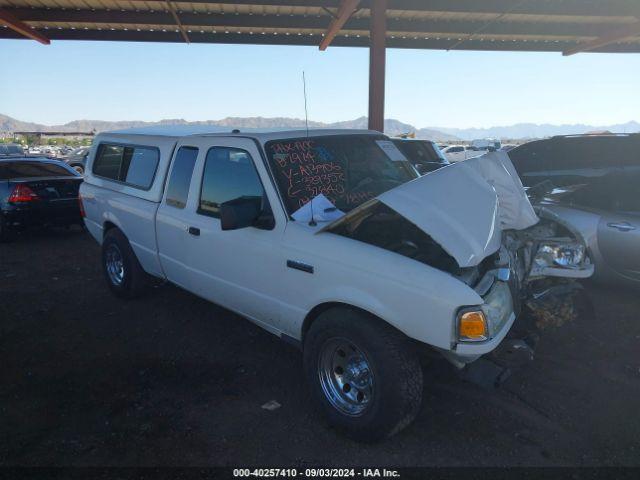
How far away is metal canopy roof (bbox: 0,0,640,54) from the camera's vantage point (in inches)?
403

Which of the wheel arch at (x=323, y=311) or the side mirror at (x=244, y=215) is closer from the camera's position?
the wheel arch at (x=323, y=311)

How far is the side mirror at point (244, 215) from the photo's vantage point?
3023mm

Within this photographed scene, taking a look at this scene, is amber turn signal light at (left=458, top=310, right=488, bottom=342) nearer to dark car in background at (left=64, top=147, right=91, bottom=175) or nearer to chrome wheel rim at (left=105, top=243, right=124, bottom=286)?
chrome wheel rim at (left=105, top=243, right=124, bottom=286)

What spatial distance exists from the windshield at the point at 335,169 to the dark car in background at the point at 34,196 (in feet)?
20.7

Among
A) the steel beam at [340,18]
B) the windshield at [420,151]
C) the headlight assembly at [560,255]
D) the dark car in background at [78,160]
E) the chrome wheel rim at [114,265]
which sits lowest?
the dark car in background at [78,160]

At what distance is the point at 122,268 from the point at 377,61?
7551 mm

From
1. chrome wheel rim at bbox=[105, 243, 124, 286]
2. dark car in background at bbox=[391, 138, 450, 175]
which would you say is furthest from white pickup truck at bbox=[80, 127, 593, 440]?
dark car in background at bbox=[391, 138, 450, 175]

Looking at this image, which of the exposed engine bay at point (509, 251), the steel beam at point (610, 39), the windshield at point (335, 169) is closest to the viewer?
the exposed engine bay at point (509, 251)

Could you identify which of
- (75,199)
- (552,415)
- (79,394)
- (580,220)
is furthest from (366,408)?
(75,199)

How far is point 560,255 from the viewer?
140 inches

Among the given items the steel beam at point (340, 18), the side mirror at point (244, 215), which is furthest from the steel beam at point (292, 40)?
the side mirror at point (244, 215)

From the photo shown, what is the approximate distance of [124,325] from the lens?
462 cm

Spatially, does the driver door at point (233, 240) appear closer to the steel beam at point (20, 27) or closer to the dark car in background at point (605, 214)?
the dark car in background at point (605, 214)

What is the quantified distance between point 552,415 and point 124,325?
153 inches
